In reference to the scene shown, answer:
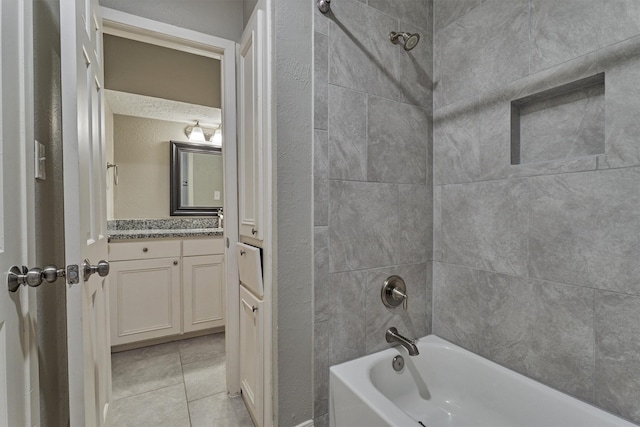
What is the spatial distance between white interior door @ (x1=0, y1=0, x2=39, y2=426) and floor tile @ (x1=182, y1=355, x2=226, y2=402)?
115 cm

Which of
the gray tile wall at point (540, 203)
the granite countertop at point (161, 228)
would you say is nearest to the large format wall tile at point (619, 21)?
the gray tile wall at point (540, 203)

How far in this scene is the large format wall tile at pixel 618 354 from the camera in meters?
0.97

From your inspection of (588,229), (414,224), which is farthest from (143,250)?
(588,229)

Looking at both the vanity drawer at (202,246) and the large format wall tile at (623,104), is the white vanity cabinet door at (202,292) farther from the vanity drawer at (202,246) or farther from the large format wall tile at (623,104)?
the large format wall tile at (623,104)

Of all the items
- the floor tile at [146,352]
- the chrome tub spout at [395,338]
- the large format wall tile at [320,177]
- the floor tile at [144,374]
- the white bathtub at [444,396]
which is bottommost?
the floor tile at [146,352]

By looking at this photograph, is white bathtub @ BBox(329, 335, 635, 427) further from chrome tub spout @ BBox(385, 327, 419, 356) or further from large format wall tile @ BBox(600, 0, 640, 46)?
large format wall tile @ BBox(600, 0, 640, 46)

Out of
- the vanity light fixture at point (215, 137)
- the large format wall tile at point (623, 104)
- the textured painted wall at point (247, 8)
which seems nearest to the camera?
the large format wall tile at point (623, 104)

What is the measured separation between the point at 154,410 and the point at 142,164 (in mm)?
2311

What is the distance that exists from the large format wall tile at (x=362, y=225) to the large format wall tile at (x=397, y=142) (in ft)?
0.30

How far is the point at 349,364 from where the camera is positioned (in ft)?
4.52

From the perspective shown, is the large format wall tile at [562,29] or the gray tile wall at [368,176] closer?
the large format wall tile at [562,29]

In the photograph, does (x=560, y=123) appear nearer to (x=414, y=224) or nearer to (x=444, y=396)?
(x=414, y=224)

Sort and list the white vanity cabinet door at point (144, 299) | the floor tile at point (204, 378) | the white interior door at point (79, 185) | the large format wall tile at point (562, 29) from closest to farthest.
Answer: the white interior door at point (79, 185)
the large format wall tile at point (562, 29)
the floor tile at point (204, 378)
the white vanity cabinet door at point (144, 299)

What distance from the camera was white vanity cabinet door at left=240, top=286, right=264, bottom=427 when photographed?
138 cm
